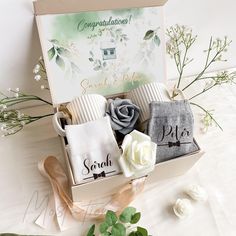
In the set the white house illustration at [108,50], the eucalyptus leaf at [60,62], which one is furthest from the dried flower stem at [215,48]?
the eucalyptus leaf at [60,62]

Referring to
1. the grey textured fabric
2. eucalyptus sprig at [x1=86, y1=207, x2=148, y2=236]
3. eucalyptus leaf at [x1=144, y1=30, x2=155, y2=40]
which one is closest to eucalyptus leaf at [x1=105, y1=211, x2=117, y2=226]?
eucalyptus sprig at [x1=86, y1=207, x2=148, y2=236]

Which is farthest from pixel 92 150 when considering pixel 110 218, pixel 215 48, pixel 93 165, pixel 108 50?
pixel 215 48

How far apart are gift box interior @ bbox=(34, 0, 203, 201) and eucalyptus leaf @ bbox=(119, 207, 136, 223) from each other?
0.18 ft

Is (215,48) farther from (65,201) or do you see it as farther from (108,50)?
(65,201)

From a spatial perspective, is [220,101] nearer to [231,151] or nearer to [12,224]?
[231,151]

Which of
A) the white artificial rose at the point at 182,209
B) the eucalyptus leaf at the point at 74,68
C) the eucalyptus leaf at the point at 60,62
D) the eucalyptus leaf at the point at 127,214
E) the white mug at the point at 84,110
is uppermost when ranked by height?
the eucalyptus leaf at the point at 60,62

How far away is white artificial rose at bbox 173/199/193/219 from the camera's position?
700 millimetres

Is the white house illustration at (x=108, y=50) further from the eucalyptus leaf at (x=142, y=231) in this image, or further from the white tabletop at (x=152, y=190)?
the eucalyptus leaf at (x=142, y=231)

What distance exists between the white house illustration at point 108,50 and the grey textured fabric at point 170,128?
16 centimetres

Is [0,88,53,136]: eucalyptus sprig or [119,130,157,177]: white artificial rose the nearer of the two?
[119,130,157,177]: white artificial rose

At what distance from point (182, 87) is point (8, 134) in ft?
1.55

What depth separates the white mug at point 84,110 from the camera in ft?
2.08

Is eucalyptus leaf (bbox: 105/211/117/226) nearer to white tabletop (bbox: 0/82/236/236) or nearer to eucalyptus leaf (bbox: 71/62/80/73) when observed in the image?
white tabletop (bbox: 0/82/236/236)

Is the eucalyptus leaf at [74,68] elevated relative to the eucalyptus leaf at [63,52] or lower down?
lower down
